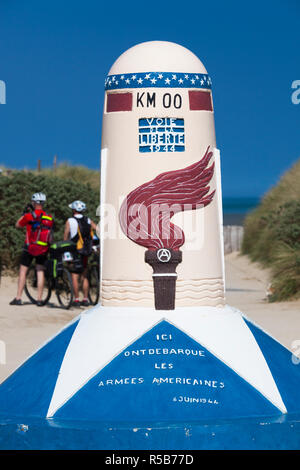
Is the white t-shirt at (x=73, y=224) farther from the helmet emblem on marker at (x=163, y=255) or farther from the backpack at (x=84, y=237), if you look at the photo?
the helmet emblem on marker at (x=163, y=255)

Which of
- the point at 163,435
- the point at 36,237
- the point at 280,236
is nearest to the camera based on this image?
the point at 163,435

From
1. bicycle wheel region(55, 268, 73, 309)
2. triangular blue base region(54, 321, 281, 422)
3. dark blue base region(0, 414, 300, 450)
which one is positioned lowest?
dark blue base region(0, 414, 300, 450)

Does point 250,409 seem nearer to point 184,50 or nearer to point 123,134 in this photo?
point 123,134

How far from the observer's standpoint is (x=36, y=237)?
1432cm

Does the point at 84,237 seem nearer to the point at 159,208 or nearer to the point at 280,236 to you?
the point at 280,236

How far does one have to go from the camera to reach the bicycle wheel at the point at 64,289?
48.1 feet

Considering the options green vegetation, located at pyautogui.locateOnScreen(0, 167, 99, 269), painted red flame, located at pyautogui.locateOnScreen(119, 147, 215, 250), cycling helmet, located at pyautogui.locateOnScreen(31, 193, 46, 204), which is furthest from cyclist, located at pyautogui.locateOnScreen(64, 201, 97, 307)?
painted red flame, located at pyautogui.locateOnScreen(119, 147, 215, 250)

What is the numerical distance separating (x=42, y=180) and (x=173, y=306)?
11.8 metres

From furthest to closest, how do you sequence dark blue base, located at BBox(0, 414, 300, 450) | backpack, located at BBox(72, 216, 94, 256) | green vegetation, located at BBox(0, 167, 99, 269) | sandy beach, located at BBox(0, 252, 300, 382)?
1. green vegetation, located at BBox(0, 167, 99, 269)
2. backpack, located at BBox(72, 216, 94, 256)
3. sandy beach, located at BBox(0, 252, 300, 382)
4. dark blue base, located at BBox(0, 414, 300, 450)

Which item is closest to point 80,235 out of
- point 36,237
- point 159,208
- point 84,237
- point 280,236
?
point 84,237

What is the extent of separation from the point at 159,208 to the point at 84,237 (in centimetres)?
878

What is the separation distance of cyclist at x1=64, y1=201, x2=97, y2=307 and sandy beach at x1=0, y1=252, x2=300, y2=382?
2.30ft

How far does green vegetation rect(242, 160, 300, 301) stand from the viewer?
16.0 metres

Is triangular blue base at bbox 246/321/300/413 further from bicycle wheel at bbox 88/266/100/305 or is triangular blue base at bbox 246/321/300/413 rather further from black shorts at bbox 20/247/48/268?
bicycle wheel at bbox 88/266/100/305
